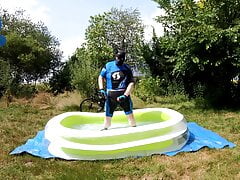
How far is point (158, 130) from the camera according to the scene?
→ 6.87 m

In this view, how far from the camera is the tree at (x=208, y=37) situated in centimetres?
1123

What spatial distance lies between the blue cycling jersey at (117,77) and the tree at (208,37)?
427cm

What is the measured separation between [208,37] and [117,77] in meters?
4.60

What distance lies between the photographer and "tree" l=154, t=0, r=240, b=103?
11.2 m

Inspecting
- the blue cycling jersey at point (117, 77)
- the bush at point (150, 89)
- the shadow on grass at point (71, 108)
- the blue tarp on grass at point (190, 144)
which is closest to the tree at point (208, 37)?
the bush at point (150, 89)

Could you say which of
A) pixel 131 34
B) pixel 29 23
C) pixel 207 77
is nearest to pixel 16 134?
pixel 207 77

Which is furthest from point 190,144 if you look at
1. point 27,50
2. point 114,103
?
point 27,50

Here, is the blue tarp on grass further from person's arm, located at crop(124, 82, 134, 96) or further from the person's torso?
the person's torso

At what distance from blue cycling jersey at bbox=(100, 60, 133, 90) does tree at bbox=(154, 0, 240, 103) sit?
4.27m

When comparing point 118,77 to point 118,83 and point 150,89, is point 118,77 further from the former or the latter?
point 150,89

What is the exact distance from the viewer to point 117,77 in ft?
24.4

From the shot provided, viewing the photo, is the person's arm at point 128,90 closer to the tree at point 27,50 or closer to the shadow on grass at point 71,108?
the shadow on grass at point 71,108

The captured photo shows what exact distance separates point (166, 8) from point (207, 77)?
2.83 m

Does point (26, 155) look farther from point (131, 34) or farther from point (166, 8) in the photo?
point (131, 34)
